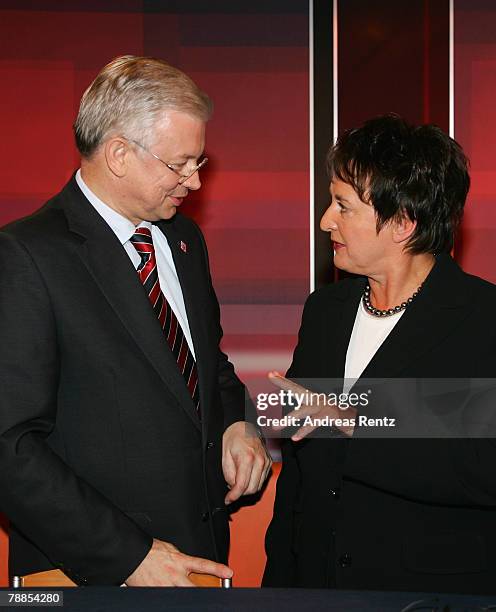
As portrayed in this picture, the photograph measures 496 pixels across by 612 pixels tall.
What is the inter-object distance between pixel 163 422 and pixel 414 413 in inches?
26.2

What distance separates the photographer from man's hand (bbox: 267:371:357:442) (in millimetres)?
1945

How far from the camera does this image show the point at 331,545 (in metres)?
2.25

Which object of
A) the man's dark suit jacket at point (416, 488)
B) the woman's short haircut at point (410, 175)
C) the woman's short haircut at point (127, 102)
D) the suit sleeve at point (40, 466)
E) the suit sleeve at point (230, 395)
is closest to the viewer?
the suit sleeve at point (40, 466)

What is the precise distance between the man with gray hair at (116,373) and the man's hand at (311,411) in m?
0.29

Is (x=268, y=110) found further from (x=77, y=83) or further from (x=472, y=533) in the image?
(x=472, y=533)

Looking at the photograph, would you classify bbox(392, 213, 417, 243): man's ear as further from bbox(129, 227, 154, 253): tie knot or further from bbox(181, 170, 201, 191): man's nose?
bbox(129, 227, 154, 253): tie knot

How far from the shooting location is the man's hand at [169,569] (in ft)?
6.34

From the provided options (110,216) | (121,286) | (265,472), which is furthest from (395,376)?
(110,216)

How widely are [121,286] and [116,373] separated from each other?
0.76 feet

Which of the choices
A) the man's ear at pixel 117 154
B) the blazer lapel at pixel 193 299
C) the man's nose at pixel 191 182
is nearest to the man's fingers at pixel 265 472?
the blazer lapel at pixel 193 299

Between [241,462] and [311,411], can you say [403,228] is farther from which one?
[241,462]

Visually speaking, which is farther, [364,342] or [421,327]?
[364,342]

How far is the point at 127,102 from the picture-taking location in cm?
217

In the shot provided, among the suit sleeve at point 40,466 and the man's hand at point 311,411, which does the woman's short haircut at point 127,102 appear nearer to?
the suit sleeve at point 40,466
